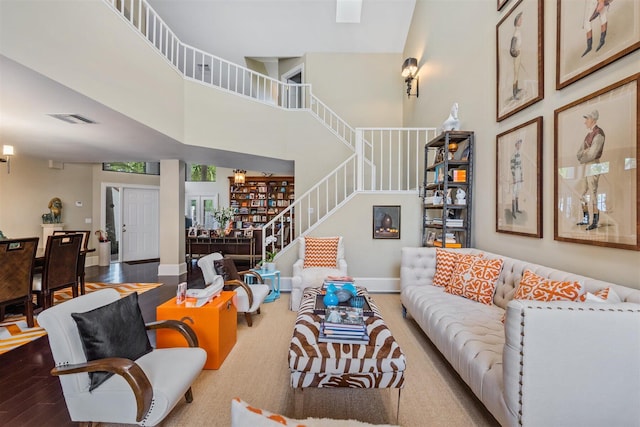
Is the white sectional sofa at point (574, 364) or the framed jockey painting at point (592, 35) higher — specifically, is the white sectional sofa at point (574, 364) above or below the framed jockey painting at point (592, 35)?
below

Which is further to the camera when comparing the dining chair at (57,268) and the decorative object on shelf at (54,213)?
the decorative object on shelf at (54,213)

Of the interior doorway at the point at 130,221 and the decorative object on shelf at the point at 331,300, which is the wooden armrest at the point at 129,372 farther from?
the interior doorway at the point at 130,221

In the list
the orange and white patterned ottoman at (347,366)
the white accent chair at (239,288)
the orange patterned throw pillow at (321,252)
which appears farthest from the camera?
the orange patterned throw pillow at (321,252)

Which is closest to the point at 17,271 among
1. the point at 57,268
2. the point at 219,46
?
the point at 57,268

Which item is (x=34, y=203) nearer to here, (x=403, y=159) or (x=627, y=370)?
(x=403, y=159)

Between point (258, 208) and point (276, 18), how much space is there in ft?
19.5

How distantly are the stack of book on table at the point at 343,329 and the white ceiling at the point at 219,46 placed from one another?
3256mm

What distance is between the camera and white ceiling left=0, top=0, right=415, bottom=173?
3.83 m

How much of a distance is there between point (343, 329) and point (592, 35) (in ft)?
8.63

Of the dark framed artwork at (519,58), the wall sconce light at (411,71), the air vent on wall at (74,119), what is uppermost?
the wall sconce light at (411,71)

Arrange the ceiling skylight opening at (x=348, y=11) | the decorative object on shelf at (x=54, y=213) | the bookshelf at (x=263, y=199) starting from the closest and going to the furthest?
the ceiling skylight opening at (x=348, y=11) < the decorative object on shelf at (x=54, y=213) < the bookshelf at (x=263, y=199)

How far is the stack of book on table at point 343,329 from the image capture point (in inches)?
74.1

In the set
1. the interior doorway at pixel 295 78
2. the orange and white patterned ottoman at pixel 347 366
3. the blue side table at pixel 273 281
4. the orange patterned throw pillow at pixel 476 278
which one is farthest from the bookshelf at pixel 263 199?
the orange and white patterned ottoman at pixel 347 366

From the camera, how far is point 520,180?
9.14 ft
